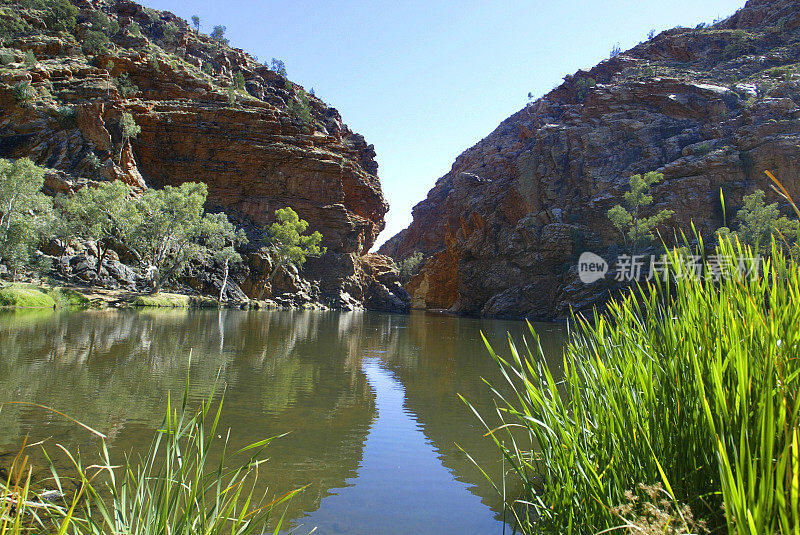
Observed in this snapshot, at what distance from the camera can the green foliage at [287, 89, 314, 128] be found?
61.6 meters

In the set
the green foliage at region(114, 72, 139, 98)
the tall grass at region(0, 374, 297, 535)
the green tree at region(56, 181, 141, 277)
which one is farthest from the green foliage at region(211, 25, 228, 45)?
the tall grass at region(0, 374, 297, 535)

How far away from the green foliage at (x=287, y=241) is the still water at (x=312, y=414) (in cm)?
3713

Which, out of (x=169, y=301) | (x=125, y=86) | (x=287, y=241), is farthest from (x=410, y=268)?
(x=169, y=301)

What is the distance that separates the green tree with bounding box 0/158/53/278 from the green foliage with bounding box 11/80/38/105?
69.1 feet

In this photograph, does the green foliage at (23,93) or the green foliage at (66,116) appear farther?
the green foliage at (66,116)

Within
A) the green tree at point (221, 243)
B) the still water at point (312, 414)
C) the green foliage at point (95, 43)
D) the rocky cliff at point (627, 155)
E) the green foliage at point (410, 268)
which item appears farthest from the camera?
the green foliage at point (410, 268)

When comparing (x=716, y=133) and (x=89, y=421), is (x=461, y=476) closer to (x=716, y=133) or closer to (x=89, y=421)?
(x=89, y=421)

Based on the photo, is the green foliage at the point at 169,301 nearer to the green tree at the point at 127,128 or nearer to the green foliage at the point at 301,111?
the green tree at the point at 127,128

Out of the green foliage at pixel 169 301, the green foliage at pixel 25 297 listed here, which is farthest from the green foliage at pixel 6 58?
the green foliage at pixel 25 297

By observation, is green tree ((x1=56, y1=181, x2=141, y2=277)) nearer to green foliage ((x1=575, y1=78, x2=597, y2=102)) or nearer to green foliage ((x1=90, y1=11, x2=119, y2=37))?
green foliage ((x1=90, y1=11, x2=119, y2=37))

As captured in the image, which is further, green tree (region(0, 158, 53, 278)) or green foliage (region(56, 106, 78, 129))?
green foliage (region(56, 106, 78, 129))

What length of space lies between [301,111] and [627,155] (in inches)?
1686

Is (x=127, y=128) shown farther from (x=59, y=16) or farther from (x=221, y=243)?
(x=59, y=16)
